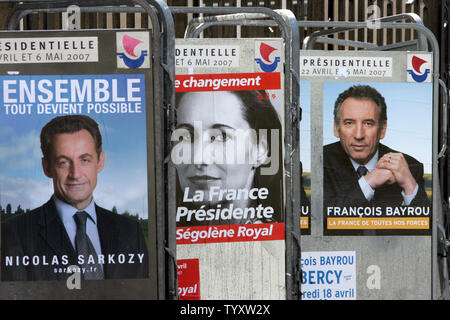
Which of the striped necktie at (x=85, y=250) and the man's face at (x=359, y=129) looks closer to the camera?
the striped necktie at (x=85, y=250)

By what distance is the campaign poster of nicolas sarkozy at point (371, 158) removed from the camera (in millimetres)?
5227

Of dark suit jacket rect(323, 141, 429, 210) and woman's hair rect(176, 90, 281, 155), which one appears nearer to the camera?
woman's hair rect(176, 90, 281, 155)

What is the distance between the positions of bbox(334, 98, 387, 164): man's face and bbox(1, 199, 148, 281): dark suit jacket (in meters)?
2.07

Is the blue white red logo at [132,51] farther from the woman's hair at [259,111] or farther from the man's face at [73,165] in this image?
the woman's hair at [259,111]

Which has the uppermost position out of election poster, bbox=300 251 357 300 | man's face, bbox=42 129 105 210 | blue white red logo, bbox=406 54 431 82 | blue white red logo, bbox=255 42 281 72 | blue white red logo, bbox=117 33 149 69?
blue white red logo, bbox=406 54 431 82

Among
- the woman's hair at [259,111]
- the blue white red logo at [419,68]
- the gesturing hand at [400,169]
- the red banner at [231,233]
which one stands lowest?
the red banner at [231,233]

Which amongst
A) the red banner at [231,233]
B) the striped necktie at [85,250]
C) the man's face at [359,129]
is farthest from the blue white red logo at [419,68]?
the striped necktie at [85,250]

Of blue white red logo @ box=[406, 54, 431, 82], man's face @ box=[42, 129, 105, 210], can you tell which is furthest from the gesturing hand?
man's face @ box=[42, 129, 105, 210]

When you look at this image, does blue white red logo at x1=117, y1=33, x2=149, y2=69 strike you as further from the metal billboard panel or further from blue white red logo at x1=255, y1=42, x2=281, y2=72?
the metal billboard panel

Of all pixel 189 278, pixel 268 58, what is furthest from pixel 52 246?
pixel 268 58

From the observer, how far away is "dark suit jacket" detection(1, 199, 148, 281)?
11.9 feet

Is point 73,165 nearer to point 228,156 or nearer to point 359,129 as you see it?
point 228,156
